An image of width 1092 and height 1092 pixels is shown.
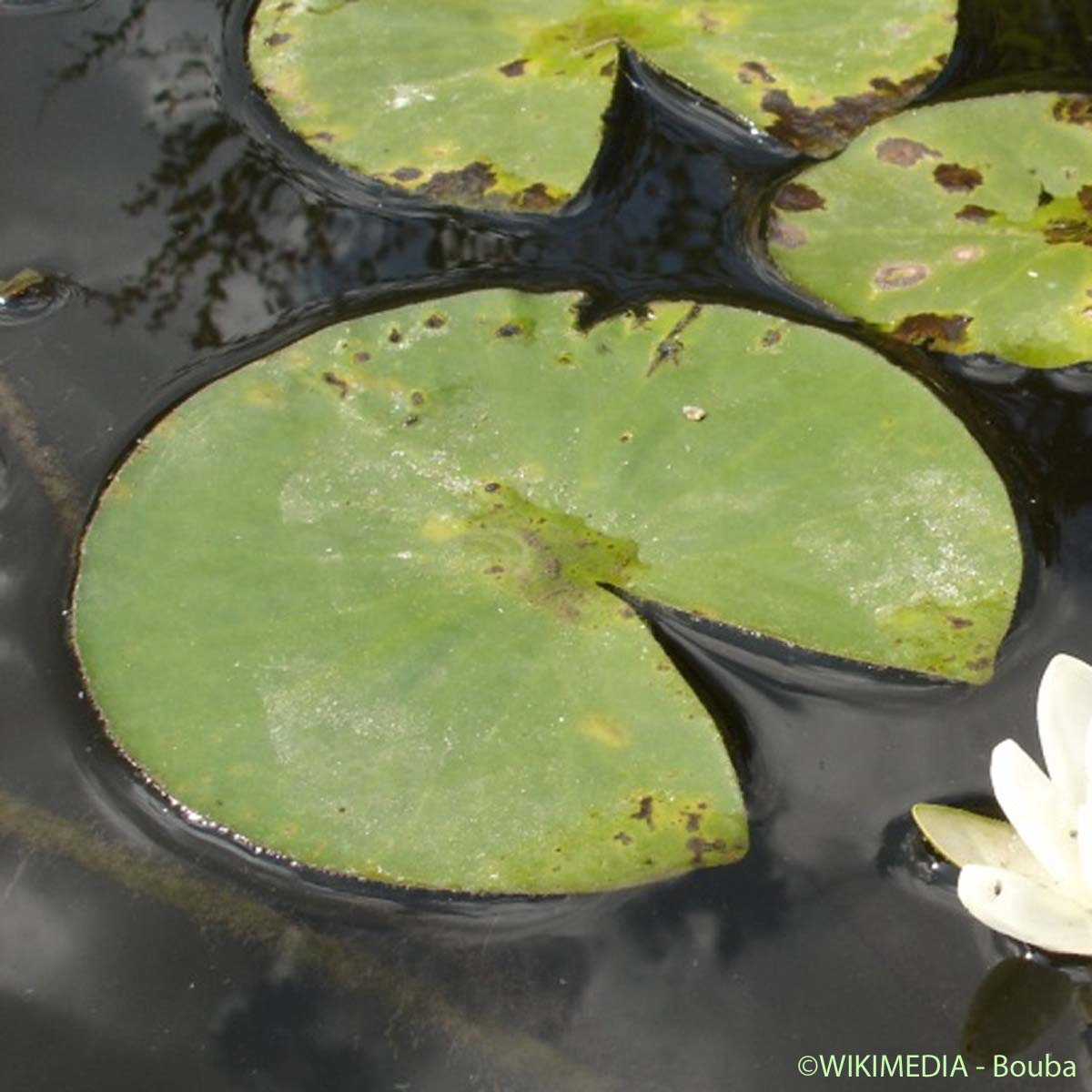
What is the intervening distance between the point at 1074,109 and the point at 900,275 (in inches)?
22.7

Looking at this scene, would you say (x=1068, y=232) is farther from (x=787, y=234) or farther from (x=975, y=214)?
(x=787, y=234)

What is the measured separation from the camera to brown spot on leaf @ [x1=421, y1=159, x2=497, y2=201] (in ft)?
9.31

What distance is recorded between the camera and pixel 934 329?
262 centimetres

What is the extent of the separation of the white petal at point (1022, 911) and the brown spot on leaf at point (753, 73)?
177 cm

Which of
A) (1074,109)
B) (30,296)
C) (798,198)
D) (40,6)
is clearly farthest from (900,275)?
(40,6)

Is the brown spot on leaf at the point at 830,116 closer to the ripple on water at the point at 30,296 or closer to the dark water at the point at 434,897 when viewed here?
the dark water at the point at 434,897

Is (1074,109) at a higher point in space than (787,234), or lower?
higher

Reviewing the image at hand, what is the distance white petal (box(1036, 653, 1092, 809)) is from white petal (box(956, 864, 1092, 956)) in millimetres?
139

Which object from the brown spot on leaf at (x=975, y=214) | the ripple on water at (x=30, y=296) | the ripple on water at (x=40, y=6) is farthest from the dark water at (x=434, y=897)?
the ripple on water at (x=40, y=6)

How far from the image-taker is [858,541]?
2.29 metres

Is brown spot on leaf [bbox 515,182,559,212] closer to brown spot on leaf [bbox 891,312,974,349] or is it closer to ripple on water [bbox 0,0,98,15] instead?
brown spot on leaf [bbox 891,312,974,349]

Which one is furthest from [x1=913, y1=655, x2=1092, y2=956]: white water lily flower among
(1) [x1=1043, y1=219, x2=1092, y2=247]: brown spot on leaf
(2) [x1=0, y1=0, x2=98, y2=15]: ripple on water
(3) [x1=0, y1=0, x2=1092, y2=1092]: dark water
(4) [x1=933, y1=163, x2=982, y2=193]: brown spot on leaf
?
(2) [x1=0, y1=0, x2=98, y2=15]: ripple on water

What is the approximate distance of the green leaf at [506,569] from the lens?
2045 mm

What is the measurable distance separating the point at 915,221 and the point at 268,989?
1.81 meters
